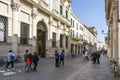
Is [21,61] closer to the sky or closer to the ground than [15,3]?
closer to the ground

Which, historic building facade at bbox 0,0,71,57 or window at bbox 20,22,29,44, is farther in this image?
window at bbox 20,22,29,44

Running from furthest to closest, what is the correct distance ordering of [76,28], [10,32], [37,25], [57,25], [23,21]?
[76,28], [57,25], [37,25], [23,21], [10,32]

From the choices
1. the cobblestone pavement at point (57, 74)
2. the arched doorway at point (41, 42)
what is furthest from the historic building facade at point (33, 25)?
the cobblestone pavement at point (57, 74)

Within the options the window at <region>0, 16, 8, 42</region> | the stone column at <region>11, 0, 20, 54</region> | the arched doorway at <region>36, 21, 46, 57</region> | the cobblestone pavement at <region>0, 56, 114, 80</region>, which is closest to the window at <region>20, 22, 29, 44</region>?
the stone column at <region>11, 0, 20, 54</region>

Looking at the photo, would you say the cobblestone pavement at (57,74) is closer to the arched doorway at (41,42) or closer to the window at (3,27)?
the window at (3,27)

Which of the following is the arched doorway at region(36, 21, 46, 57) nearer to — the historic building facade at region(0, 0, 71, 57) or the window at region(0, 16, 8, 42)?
the historic building facade at region(0, 0, 71, 57)

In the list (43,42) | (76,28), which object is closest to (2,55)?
(43,42)

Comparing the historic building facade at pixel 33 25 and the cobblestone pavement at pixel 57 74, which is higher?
the historic building facade at pixel 33 25

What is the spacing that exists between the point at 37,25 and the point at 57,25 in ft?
26.6

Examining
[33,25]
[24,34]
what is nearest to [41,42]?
[33,25]

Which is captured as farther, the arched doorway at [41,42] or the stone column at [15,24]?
the arched doorway at [41,42]

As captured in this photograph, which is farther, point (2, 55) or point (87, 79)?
point (2, 55)

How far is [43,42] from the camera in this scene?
35.0 meters

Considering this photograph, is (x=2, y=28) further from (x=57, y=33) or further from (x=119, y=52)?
(x=57, y=33)
